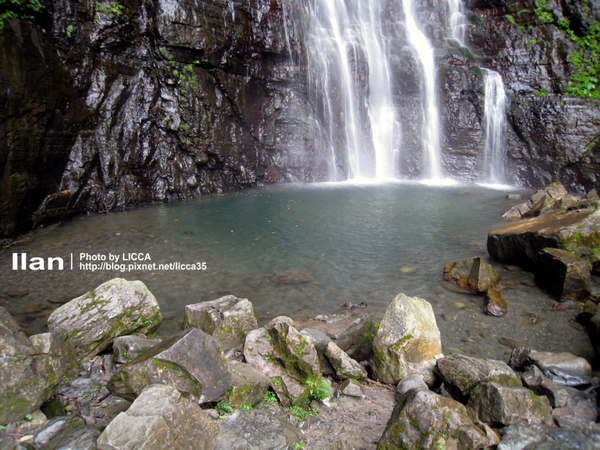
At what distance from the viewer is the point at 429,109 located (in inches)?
776

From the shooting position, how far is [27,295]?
576 centimetres

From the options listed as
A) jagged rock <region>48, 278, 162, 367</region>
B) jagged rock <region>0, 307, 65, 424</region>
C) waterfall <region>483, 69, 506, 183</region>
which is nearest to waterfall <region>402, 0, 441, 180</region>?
waterfall <region>483, 69, 506, 183</region>

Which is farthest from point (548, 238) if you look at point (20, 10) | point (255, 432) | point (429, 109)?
point (429, 109)

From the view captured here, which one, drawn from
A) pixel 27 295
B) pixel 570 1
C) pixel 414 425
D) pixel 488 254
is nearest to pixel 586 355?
pixel 414 425

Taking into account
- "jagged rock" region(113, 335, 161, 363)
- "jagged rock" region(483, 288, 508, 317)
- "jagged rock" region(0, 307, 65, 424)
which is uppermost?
"jagged rock" region(0, 307, 65, 424)

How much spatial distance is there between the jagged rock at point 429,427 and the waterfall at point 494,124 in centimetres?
1947

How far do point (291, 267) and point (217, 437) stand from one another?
189 inches

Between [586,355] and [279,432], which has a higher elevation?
[279,432]

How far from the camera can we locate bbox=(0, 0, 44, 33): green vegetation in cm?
888

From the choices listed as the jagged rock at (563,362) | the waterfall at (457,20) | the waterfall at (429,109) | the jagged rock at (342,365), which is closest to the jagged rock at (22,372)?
the jagged rock at (342,365)

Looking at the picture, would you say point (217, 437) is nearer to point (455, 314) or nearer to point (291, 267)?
point (455, 314)

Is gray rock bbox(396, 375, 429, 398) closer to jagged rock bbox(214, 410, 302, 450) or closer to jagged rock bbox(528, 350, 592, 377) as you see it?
jagged rock bbox(214, 410, 302, 450)

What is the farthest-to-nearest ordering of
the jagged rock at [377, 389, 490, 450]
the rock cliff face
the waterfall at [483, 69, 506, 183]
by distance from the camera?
the waterfall at [483, 69, 506, 183] < the rock cliff face < the jagged rock at [377, 389, 490, 450]

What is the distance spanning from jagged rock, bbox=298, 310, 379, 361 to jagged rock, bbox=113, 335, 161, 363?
78.6 inches
